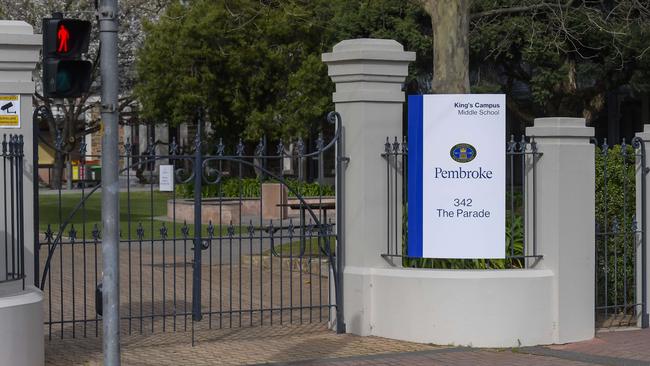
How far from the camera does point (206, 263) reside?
18.2 metres

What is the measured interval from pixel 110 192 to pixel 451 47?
754 cm

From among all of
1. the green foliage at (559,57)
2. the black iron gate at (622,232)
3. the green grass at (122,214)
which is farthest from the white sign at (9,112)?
the green foliage at (559,57)

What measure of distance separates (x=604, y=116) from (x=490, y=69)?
47.7ft

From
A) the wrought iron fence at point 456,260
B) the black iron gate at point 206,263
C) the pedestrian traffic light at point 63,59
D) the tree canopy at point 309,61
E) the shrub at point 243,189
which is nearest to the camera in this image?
the pedestrian traffic light at point 63,59

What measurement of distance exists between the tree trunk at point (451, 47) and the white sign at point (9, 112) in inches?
220

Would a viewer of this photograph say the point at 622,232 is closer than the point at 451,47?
Yes

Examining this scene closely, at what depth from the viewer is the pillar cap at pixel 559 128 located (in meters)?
11.1

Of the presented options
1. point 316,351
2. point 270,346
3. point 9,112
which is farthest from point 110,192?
point 270,346

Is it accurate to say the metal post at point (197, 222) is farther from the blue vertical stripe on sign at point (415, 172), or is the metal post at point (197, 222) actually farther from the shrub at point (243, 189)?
the shrub at point (243, 189)

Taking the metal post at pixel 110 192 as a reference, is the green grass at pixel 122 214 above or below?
below

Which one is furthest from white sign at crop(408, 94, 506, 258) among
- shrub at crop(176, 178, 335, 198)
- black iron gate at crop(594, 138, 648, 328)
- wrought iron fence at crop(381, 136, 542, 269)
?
shrub at crop(176, 178, 335, 198)

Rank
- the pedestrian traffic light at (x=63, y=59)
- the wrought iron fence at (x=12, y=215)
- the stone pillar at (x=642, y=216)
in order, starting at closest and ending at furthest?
1. the pedestrian traffic light at (x=63, y=59)
2. the wrought iron fence at (x=12, y=215)
3. the stone pillar at (x=642, y=216)

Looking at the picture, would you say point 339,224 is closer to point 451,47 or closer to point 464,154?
point 464,154

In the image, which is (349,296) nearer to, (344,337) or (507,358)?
(344,337)
